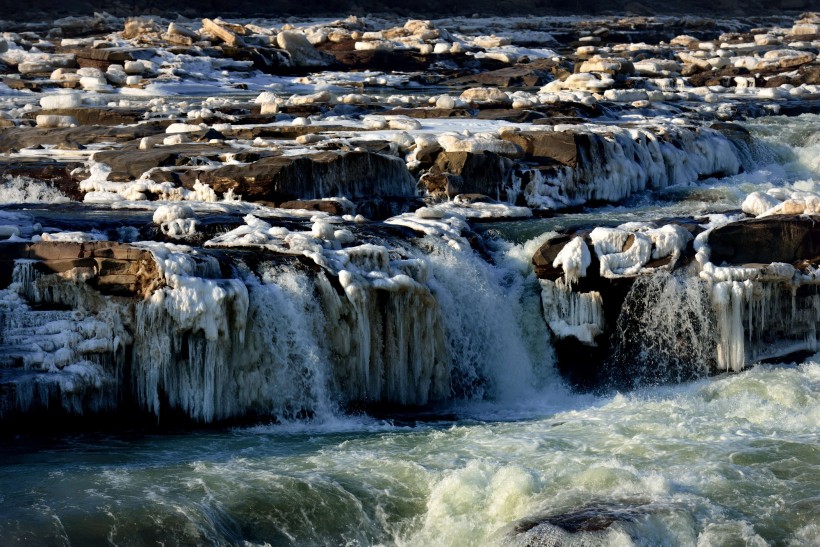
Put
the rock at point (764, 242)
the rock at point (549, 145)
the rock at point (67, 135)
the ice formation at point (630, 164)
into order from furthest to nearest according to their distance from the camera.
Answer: the rock at point (67, 135)
the rock at point (549, 145)
the ice formation at point (630, 164)
the rock at point (764, 242)

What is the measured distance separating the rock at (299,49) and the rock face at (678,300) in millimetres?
23473

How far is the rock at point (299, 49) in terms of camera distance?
3791 cm

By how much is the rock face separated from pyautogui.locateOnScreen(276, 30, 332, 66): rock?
23.5 meters

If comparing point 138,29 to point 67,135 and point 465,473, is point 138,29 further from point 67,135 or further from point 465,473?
point 465,473

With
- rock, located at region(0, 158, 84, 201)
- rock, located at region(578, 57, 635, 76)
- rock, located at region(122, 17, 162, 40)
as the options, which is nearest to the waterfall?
rock, located at region(0, 158, 84, 201)

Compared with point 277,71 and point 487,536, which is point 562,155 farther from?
point 277,71

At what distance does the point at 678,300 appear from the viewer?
1557 cm

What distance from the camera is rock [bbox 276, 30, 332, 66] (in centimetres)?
3791

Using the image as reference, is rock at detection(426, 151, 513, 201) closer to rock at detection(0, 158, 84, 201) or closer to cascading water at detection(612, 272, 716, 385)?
cascading water at detection(612, 272, 716, 385)

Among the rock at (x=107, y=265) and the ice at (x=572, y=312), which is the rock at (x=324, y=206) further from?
the rock at (x=107, y=265)

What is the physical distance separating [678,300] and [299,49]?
2456cm

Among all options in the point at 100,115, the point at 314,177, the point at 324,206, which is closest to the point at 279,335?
the point at 324,206

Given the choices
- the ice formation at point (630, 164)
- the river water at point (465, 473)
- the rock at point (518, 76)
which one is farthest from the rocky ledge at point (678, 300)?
the rock at point (518, 76)

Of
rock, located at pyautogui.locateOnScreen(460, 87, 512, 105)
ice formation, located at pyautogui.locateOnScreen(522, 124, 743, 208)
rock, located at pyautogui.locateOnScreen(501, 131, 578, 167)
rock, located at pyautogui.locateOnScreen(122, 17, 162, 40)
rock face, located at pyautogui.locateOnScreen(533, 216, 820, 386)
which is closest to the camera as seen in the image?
rock face, located at pyautogui.locateOnScreen(533, 216, 820, 386)
